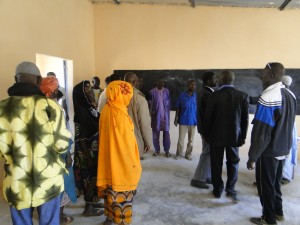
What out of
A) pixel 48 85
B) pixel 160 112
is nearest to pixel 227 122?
pixel 48 85

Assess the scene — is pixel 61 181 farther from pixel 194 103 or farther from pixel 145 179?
pixel 194 103

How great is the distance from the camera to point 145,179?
13.3ft

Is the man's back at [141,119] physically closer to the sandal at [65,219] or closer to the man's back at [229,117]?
the man's back at [229,117]

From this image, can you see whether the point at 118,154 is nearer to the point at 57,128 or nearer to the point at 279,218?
the point at 57,128

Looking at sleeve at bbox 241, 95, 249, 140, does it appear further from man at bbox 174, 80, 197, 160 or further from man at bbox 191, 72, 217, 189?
man at bbox 174, 80, 197, 160

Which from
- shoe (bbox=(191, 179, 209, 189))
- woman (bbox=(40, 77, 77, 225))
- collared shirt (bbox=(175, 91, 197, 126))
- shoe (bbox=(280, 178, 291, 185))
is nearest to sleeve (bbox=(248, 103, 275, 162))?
shoe (bbox=(191, 179, 209, 189))

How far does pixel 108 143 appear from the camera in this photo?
8.29ft

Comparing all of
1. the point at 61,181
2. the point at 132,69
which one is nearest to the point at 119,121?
the point at 61,181

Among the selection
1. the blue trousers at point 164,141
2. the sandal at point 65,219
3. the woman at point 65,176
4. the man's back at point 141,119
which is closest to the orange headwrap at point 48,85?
the woman at point 65,176

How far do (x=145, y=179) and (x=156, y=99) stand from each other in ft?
5.73

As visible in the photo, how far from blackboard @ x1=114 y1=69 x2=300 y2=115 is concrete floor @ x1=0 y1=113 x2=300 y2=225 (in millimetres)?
1724

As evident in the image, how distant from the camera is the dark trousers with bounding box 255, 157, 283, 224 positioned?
2.55m

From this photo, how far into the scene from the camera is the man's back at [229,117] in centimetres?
319

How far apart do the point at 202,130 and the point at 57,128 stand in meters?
2.15
